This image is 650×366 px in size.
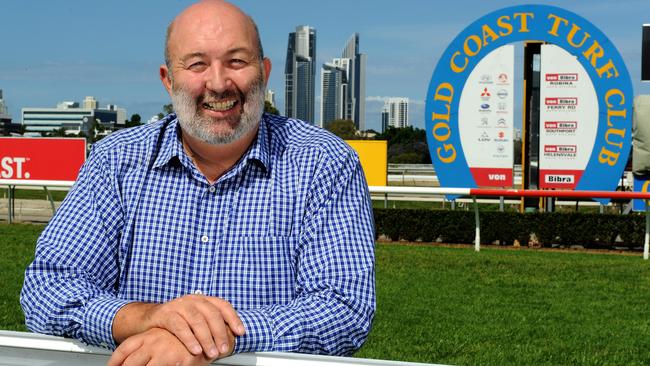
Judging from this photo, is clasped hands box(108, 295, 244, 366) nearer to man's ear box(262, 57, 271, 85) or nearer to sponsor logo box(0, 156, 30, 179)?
man's ear box(262, 57, 271, 85)

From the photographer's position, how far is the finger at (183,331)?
1535mm

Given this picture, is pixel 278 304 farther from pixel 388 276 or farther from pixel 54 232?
pixel 388 276

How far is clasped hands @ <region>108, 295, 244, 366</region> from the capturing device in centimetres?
153

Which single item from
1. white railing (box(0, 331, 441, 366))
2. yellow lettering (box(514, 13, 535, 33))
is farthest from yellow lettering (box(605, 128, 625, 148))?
white railing (box(0, 331, 441, 366))

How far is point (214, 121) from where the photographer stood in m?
2.12

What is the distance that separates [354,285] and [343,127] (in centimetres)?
7017

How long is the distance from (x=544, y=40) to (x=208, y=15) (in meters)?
11.9

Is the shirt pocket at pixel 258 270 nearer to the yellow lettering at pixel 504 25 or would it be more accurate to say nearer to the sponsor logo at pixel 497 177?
the sponsor logo at pixel 497 177

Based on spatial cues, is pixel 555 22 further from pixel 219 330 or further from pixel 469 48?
pixel 219 330

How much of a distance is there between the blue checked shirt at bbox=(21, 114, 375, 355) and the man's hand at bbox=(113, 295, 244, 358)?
22 centimetres

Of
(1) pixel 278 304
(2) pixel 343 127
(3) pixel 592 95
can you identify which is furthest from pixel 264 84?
(2) pixel 343 127

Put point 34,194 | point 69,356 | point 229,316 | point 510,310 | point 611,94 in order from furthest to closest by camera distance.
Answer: point 34,194
point 611,94
point 510,310
point 229,316
point 69,356

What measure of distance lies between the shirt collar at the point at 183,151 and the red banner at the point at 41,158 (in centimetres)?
1252

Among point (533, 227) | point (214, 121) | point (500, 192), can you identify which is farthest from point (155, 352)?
point (533, 227)
